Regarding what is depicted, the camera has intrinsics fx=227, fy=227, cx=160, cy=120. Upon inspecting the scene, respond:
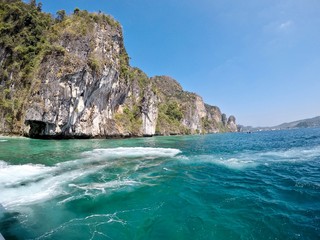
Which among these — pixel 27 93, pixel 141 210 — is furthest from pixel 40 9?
pixel 141 210

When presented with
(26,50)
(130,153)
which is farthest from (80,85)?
(130,153)

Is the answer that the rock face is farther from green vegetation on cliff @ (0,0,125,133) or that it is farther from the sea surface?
the sea surface

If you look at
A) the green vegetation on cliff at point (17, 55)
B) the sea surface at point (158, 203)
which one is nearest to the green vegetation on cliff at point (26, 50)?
the green vegetation on cliff at point (17, 55)

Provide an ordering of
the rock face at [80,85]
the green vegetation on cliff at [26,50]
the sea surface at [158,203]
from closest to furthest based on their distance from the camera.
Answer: the sea surface at [158,203]
the rock face at [80,85]
the green vegetation on cliff at [26,50]

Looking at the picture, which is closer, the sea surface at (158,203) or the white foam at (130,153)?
the sea surface at (158,203)

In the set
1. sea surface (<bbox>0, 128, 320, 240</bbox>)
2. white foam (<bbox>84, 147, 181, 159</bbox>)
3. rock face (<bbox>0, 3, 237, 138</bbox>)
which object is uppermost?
→ rock face (<bbox>0, 3, 237, 138</bbox>)

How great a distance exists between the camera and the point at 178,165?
54.9 feet

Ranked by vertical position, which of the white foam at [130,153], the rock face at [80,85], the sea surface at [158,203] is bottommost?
the sea surface at [158,203]

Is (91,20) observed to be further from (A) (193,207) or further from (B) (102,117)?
(A) (193,207)

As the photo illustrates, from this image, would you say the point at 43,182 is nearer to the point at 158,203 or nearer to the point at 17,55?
the point at 158,203

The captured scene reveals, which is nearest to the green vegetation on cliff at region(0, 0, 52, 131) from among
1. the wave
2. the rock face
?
the rock face

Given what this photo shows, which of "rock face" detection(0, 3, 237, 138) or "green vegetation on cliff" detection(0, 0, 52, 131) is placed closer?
"rock face" detection(0, 3, 237, 138)

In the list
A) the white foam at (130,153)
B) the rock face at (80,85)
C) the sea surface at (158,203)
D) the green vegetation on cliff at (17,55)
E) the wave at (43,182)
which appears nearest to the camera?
the sea surface at (158,203)

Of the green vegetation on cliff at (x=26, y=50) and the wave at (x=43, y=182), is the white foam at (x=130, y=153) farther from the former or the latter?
the green vegetation on cliff at (x=26, y=50)
